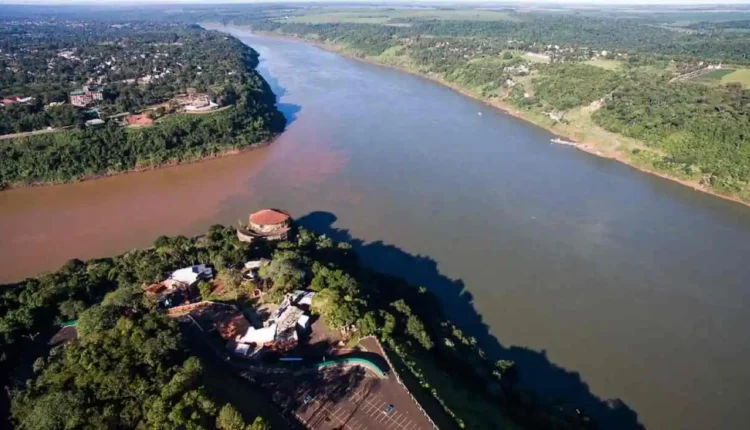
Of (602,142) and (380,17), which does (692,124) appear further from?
(380,17)

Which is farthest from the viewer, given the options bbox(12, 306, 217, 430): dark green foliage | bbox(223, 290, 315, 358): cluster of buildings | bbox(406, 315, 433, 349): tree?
bbox(406, 315, 433, 349): tree

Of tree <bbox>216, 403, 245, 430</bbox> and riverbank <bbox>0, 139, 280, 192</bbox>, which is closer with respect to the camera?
tree <bbox>216, 403, 245, 430</bbox>

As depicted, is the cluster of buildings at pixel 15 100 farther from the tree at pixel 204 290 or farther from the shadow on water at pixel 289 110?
the tree at pixel 204 290

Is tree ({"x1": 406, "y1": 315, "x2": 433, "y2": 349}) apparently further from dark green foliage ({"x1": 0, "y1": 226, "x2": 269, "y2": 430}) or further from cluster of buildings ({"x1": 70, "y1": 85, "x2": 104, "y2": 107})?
cluster of buildings ({"x1": 70, "y1": 85, "x2": 104, "y2": 107})

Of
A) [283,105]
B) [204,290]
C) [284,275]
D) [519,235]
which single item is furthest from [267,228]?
[283,105]

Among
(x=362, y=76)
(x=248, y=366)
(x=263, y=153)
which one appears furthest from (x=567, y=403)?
(x=362, y=76)

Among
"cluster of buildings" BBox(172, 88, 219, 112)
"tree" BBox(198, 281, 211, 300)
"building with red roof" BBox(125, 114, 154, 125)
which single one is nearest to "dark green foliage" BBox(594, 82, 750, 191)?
"tree" BBox(198, 281, 211, 300)
